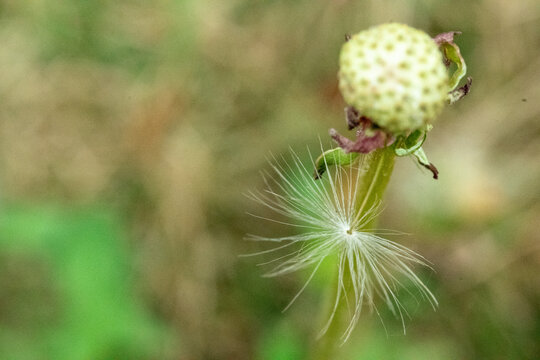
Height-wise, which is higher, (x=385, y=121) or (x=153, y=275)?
(x=153, y=275)

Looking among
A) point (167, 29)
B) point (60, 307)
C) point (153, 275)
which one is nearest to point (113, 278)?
point (60, 307)

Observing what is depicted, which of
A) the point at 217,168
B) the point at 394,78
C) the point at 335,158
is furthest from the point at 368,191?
the point at 217,168

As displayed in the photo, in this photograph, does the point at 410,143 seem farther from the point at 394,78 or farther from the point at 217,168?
the point at 217,168

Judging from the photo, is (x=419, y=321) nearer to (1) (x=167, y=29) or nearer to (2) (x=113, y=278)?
(2) (x=113, y=278)

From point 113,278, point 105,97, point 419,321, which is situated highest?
point 105,97

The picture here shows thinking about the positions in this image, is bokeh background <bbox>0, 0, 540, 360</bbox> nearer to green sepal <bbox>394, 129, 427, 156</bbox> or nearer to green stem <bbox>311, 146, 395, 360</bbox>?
green stem <bbox>311, 146, 395, 360</bbox>

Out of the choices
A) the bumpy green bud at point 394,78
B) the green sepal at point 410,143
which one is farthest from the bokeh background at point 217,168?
the bumpy green bud at point 394,78

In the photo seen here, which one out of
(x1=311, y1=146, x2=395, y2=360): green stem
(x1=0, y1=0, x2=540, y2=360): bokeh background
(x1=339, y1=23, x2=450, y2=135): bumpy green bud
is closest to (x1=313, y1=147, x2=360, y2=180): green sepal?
(x1=311, y1=146, x2=395, y2=360): green stem
